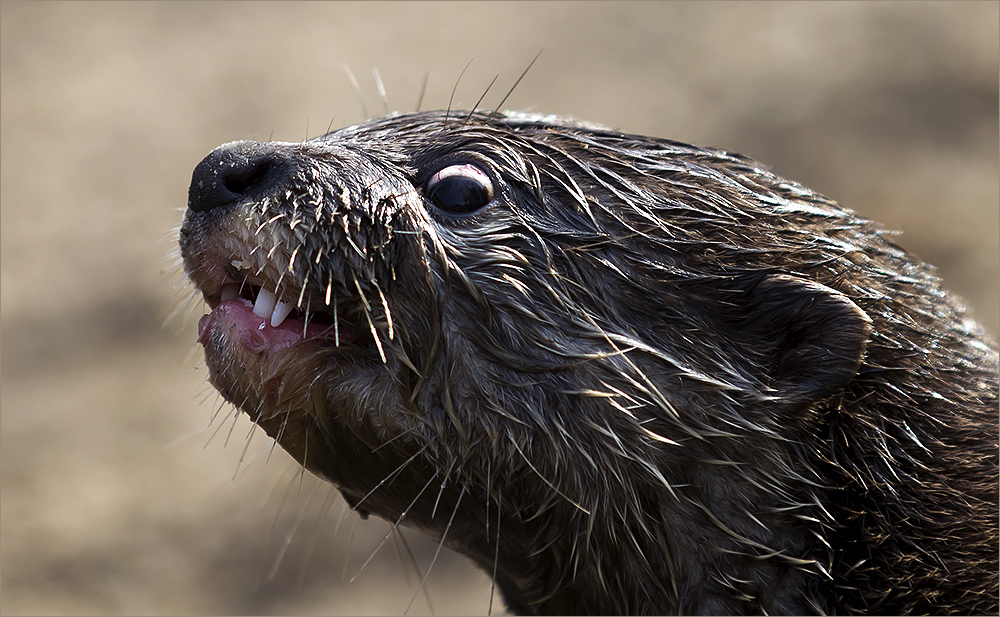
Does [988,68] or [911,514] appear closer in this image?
[911,514]

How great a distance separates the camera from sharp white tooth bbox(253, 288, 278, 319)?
211 cm

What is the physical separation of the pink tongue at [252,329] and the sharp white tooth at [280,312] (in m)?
0.01

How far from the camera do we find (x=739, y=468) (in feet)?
7.18

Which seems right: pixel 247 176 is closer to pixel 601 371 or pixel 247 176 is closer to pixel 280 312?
pixel 280 312

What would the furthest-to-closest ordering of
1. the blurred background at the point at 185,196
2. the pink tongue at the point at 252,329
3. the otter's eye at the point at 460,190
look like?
1. the blurred background at the point at 185,196
2. the otter's eye at the point at 460,190
3. the pink tongue at the point at 252,329

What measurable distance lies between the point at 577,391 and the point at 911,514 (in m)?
0.85

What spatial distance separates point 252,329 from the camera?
2086mm

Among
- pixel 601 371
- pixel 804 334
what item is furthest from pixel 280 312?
pixel 804 334

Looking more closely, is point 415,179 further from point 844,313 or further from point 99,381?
point 99,381

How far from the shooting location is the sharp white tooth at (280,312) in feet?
6.85

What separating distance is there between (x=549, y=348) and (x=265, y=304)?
2.08 ft

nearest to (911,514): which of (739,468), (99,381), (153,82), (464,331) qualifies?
(739,468)

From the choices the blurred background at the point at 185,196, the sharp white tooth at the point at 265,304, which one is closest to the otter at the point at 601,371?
the sharp white tooth at the point at 265,304

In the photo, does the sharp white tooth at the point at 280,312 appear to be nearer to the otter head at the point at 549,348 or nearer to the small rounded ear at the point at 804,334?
the otter head at the point at 549,348
